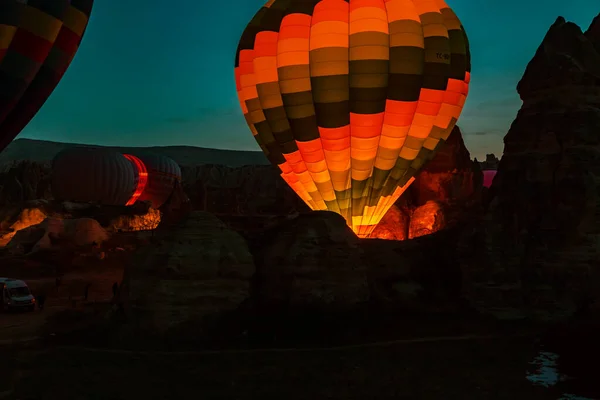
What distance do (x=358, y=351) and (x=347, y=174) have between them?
7436 millimetres

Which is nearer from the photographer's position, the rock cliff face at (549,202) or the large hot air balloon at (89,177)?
the rock cliff face at (549,202)

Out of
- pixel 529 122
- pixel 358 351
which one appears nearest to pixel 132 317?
pixel 358 351

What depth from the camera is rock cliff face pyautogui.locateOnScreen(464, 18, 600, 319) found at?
607 inches

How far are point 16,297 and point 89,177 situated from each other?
1106 inches

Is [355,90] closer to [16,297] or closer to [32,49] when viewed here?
[32,49]

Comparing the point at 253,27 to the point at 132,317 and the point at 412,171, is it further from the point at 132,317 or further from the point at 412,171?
the point at 132,317

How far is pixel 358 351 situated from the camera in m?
12.9

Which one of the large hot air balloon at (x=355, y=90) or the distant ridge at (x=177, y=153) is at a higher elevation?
the distant ridge at (x=177, y=153)

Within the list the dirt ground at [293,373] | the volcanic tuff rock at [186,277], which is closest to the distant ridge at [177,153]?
the volcanic tuff rock at [186,277]

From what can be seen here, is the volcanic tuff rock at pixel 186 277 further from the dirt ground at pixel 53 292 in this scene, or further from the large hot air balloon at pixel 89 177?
the large hot air balloon at pixel 89 177

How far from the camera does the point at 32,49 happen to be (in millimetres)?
15984

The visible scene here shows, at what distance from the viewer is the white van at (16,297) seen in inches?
753

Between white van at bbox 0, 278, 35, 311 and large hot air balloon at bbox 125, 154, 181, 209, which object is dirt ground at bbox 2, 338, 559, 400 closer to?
white van at bbox 0, 278, 35, 311

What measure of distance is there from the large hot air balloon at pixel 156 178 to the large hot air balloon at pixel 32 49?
35295 mm
